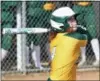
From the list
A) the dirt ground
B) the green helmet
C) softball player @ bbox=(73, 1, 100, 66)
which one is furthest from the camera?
softball player @ bbox=(73, 1, 100, 66)

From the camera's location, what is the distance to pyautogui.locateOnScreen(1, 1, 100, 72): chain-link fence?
9656 mm

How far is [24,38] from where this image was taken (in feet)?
32.4

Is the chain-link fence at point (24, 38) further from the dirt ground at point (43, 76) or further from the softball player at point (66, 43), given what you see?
the softball player at point (66, 43)

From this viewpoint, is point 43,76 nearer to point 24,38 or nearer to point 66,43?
point 24,38

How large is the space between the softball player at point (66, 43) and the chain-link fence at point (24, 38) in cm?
454

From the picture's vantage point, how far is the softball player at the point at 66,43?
4980mm

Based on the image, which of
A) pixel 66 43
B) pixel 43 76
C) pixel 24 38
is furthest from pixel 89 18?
pixel 66 43

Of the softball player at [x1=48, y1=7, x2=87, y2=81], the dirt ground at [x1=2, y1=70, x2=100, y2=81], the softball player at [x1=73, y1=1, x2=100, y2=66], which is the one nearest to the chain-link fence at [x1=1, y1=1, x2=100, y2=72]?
the dirt ground at [x1=2, y1=70, x2=100, y2=81]

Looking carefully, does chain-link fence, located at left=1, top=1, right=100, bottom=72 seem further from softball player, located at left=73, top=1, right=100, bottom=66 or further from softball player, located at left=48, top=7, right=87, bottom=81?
softball player, located at left=48, top=7, right=87, bottom=81

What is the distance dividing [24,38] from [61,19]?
496 centimetres

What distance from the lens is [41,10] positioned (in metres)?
9.79

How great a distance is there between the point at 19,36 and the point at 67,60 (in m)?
4.97

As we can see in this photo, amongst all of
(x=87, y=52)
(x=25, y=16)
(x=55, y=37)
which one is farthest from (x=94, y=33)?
(x=55, y=37)

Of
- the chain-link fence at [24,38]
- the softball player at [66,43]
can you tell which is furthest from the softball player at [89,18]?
the softball player at [66,43]
